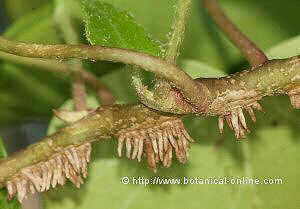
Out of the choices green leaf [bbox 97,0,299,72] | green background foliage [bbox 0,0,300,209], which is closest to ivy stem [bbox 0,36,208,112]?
green background foliage [bbox 0,0,300,209]

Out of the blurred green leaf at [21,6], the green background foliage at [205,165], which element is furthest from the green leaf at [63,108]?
the blurred green leaf at [21,6]

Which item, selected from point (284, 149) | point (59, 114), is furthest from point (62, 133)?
point (284, 149)

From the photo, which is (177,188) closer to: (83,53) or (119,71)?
(119,71)

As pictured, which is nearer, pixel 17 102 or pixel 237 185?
pixel 237 185

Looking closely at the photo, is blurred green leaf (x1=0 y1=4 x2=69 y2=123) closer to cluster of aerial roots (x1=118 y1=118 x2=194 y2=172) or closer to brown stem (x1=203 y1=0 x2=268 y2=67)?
brown stem (x1=203 y1=0 x2=268 y2=67)

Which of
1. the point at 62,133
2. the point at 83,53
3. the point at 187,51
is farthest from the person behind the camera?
the point at 187,51

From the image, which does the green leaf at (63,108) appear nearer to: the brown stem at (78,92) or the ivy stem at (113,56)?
the brown stem at (78,92)
